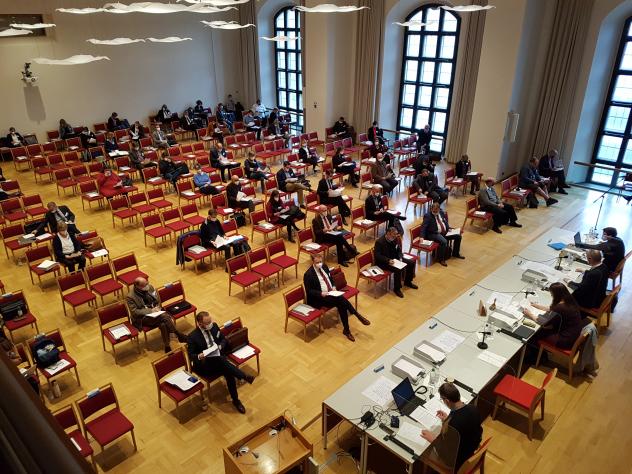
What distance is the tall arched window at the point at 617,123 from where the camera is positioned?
1418 centimetres

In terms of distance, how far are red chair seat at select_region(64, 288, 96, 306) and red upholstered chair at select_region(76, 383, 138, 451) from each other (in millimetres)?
2636

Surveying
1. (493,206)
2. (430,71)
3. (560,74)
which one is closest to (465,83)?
(430,71)

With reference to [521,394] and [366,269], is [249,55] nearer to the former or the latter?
[366,269]

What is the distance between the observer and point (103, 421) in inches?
225

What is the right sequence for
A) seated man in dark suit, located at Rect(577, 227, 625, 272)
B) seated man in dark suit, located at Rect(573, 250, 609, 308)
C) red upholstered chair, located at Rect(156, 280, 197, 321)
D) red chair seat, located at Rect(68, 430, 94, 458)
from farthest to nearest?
seated man in dark suit, located at Rect(577, 227, 625, 272)
red upholstered chair, located at Rect(156, 280, 197, 321)
seated man in dark suit, located at Rect(573, 250, 609, 308)
red chair seat, located at Rect(68, 430, 94, 458)

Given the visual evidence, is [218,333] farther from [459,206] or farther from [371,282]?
[459,206]

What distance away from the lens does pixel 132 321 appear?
7.34 meters

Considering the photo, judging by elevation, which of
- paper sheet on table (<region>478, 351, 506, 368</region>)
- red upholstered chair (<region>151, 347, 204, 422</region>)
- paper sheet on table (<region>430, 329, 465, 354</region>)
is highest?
paper sheet on table (<region>430, 329, 465, 354</region>)

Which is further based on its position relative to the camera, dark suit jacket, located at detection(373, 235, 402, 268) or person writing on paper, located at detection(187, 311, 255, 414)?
dark suit jacket, located at detection(373, 235, 402, 268)

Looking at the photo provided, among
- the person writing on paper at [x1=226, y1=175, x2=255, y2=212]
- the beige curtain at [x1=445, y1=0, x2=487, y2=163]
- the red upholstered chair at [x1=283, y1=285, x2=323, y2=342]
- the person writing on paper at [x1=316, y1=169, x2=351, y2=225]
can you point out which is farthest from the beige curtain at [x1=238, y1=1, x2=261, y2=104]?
the red upholstered chair at [x1=283, y1=285, x2=323, y2=342]

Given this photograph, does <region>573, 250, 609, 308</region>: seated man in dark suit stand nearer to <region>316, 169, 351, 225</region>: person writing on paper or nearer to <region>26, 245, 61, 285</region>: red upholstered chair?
<region>316, 169, 351, 225</region>: person writing on paper

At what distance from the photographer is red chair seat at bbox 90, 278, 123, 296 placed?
825 centimetres

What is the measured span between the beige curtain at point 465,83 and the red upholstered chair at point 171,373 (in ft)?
42.2

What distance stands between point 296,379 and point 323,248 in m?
3.40
